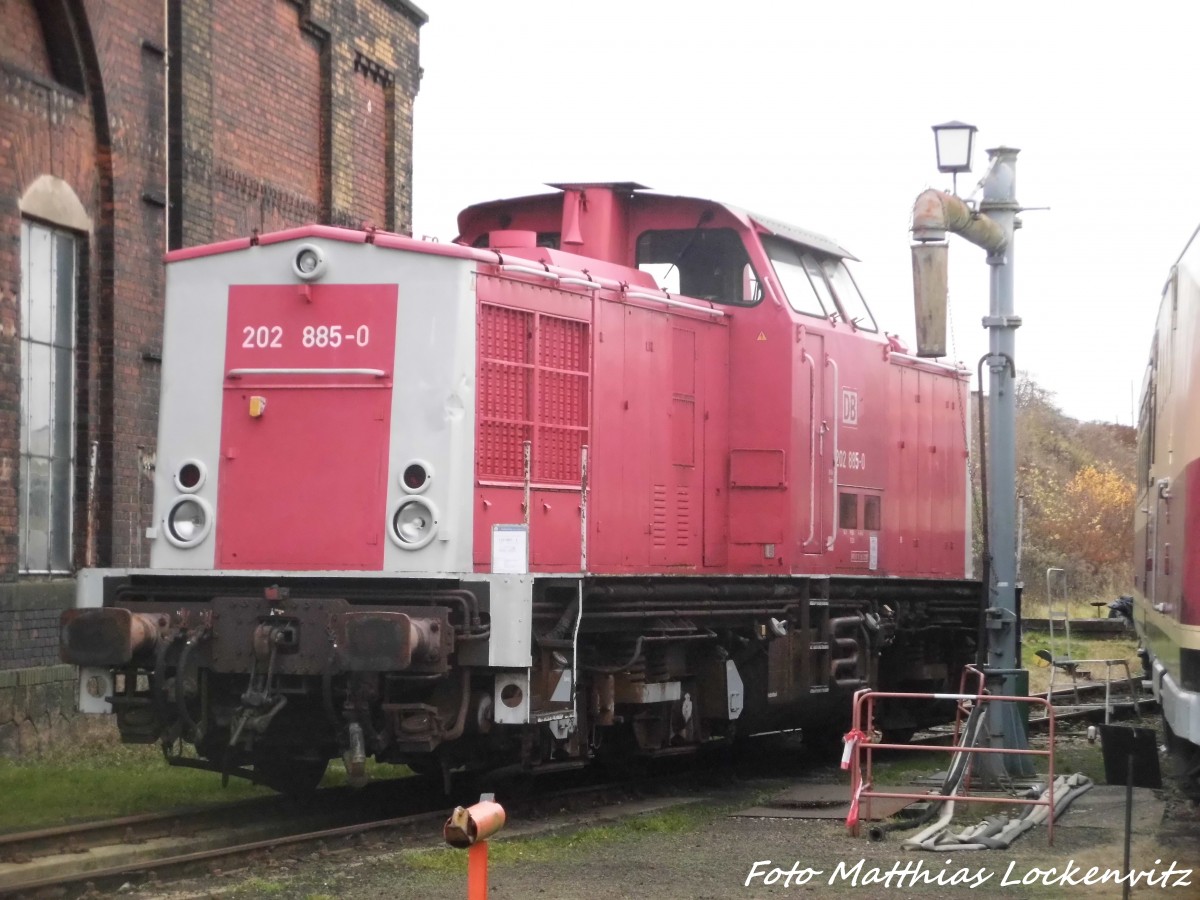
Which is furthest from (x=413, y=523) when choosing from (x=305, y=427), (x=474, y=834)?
(x=474, y=834)

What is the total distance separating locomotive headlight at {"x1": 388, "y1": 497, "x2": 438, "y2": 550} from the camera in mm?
9445

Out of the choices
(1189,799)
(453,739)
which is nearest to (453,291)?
(453,739)

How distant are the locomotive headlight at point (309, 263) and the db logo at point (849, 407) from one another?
4488 millimetres

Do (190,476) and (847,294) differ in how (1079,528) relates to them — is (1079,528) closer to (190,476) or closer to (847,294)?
(847,294)

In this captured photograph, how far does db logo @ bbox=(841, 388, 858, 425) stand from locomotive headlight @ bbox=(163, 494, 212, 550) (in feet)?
16.4

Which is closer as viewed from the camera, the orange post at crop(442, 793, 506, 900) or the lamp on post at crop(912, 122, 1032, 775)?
the orange post at crop(442, 793, 506, 900)

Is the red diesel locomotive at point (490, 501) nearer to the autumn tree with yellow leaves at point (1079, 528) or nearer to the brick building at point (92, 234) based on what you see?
the brick building at point (92, 234)

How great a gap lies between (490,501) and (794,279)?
3.62 meters

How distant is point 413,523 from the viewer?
375 inches

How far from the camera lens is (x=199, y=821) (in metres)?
9.77

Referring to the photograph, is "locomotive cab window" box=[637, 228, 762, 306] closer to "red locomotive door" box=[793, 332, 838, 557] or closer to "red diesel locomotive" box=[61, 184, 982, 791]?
"red diesel locomotive" box=[61, 184, 982, 791]

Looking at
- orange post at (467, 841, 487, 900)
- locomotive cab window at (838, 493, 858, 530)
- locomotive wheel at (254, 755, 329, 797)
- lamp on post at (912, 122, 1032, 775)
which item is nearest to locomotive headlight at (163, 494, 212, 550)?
locomotive wheel at (254, 755, 329, 797)

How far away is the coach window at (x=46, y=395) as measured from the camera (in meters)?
13.0

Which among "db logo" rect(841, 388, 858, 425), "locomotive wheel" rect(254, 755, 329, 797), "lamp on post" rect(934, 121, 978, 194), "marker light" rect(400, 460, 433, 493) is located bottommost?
"locomotive wheel" rect(254, 755, 329, 797)
